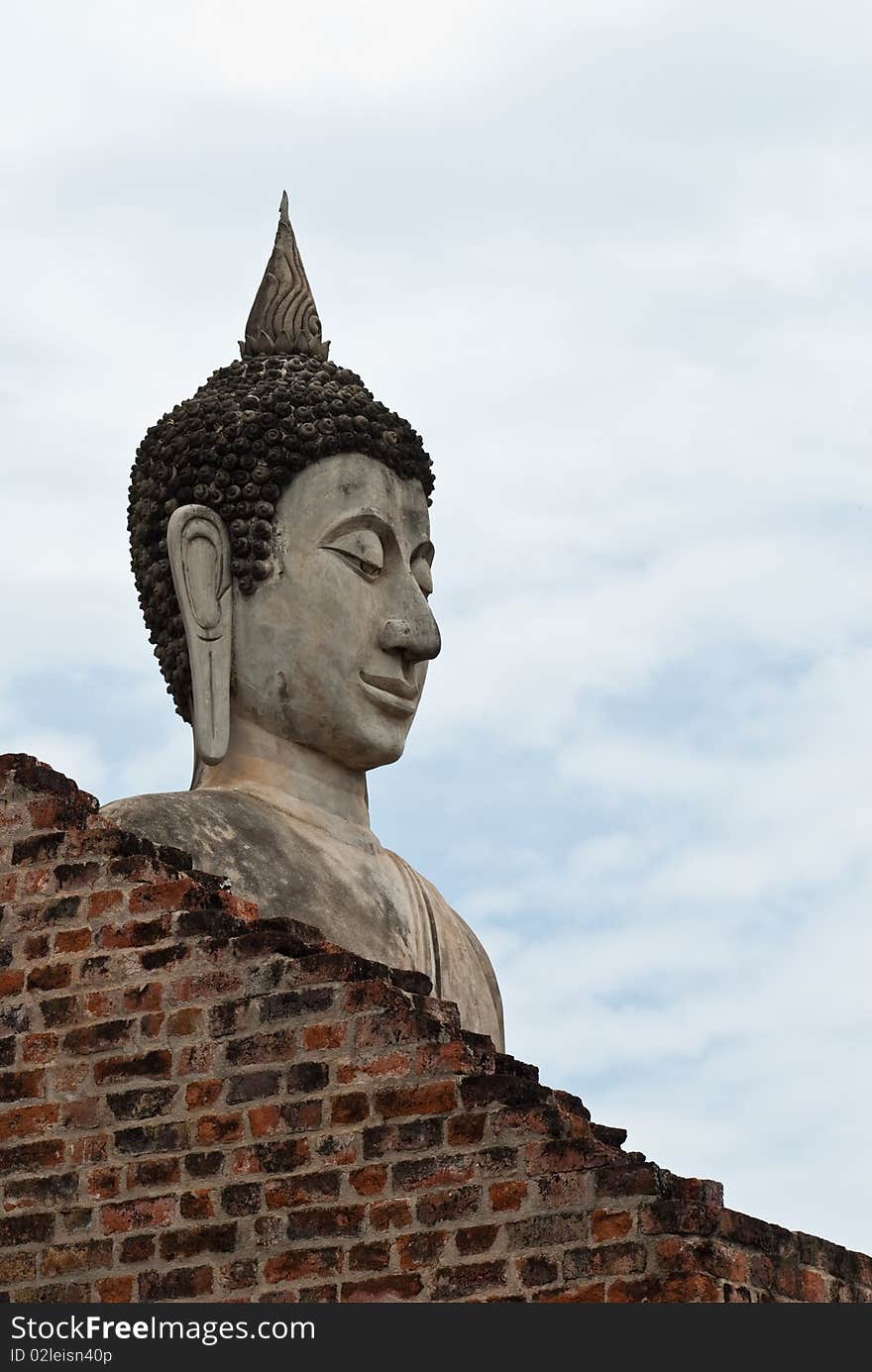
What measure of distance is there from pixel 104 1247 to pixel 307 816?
3.13 meters

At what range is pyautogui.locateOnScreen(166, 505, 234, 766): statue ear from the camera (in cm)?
1346

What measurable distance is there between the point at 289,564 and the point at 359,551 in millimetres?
301

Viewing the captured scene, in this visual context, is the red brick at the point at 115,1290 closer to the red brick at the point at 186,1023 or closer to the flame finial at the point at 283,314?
the red brick at the point at 186,1023

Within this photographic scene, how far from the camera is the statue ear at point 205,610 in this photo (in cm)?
1346

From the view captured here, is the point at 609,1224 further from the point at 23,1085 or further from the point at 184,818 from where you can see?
the point at 184,818

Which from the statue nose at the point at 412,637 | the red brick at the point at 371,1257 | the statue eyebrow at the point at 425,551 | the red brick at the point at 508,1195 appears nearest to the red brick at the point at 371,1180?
the red brick at the point at 371,1257

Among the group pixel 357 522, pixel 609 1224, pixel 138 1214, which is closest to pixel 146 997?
pixel 138 1214

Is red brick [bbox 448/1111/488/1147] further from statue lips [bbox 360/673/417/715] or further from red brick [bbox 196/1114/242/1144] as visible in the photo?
statue lips [bbox 360/673/417/715]

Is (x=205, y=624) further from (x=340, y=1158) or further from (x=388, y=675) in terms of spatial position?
(x=340, y=1158)

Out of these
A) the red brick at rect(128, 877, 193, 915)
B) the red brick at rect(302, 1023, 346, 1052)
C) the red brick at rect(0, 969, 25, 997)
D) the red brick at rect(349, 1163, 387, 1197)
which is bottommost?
the red brick at rect(349, 1163, 387, 1197)

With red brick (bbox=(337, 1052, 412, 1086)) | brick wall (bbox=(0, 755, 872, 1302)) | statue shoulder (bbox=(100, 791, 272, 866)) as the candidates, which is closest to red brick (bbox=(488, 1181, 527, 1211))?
brick wall (bbox=(0, 755, 872, 1302))

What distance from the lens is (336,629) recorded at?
1347 cm

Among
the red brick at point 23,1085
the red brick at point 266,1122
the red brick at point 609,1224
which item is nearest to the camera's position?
the red brick at point 609,1224

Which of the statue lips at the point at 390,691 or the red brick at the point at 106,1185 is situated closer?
the red brick at the point at 106,1185
